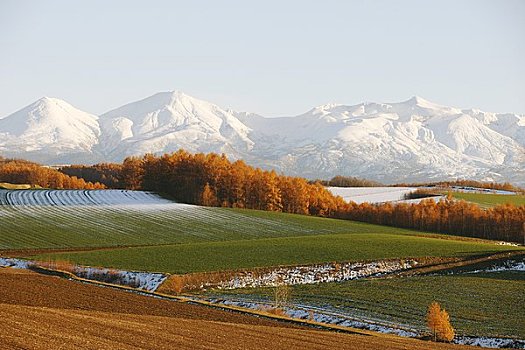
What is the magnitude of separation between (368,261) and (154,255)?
63.7ft

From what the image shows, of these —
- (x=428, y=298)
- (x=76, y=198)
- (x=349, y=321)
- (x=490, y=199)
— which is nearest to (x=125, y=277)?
(x=349, y=321)

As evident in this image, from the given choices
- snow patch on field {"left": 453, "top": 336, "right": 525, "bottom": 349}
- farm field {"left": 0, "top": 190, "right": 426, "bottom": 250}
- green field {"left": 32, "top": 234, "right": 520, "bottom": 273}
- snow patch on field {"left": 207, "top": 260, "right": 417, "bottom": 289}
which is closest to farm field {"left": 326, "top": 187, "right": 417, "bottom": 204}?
farm field {"left": 0, "top": 190, "right": 426, "bottom": 250}

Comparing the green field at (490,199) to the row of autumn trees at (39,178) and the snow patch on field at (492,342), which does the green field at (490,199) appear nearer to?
the row of autumn trees at (39,178)

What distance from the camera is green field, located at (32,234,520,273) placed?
196 ft

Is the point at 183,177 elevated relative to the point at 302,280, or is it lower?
elevated

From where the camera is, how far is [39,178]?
147625mm

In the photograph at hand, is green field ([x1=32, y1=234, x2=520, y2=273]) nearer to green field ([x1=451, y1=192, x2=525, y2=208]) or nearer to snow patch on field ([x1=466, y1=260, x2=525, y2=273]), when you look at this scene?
snow patch on field ([x1=466, y1=260, x2=525, y2=273])

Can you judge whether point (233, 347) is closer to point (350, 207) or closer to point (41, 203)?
point (41, 203)

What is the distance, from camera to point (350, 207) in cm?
12388

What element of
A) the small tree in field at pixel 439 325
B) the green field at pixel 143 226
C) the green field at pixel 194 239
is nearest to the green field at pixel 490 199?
the green field at pixel 194 239

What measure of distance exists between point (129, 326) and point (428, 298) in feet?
84.2

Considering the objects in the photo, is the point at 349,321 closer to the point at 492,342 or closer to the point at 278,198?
the point at 492,342

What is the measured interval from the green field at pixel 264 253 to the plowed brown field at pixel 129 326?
13696 mm

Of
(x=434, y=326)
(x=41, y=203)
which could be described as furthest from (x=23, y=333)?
(x=41, y=203)
